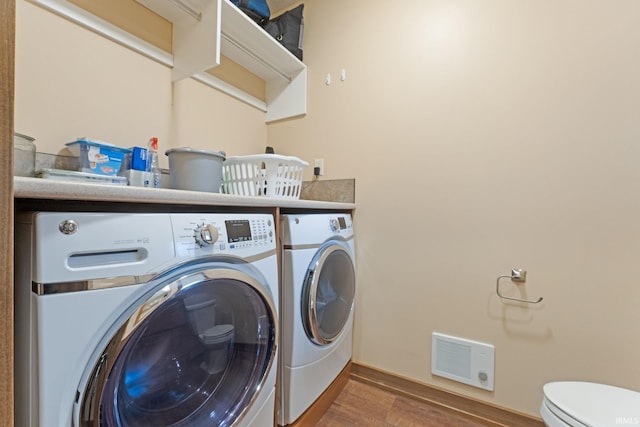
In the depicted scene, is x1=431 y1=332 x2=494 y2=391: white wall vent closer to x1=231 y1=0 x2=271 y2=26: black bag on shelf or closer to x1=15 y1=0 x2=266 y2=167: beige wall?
x1=15 y1=0 x2=266 y2=167: beige wall

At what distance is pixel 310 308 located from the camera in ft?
3.54

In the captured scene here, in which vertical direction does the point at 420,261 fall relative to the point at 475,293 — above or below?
above

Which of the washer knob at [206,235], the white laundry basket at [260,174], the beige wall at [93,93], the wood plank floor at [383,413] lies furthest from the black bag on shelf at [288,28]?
the wood plank floor at [383,413]

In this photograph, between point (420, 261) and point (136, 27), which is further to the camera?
point (420, 261)

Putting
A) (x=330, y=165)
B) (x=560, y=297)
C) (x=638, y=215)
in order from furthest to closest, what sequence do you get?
(x=330, y=165) < (x=560, y=297) < (x=638, y=215)

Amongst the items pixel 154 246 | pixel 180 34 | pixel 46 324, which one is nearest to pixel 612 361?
pixel 154 246

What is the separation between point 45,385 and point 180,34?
1.55 m

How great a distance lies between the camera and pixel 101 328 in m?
0.52

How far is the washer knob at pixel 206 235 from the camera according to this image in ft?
2.27

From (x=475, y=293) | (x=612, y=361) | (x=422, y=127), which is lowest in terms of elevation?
(x=612, y=361)

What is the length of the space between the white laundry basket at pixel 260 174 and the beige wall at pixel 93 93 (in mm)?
383

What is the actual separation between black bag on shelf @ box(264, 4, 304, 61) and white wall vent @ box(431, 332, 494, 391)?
1.96 m

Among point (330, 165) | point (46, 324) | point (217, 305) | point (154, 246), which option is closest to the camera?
point (46, 324)

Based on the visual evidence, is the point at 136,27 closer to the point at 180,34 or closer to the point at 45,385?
the point at 180,34
